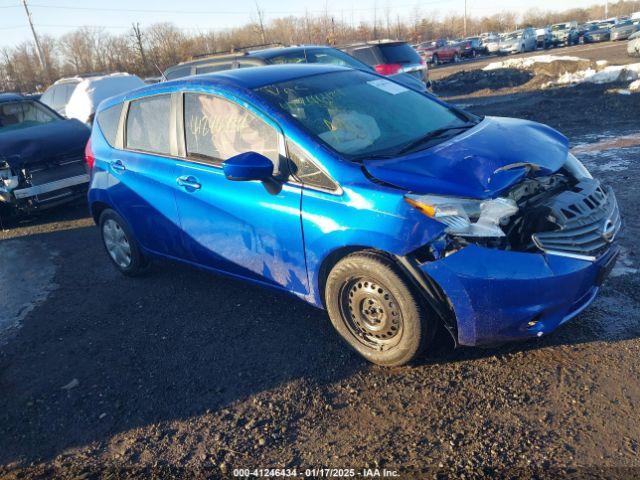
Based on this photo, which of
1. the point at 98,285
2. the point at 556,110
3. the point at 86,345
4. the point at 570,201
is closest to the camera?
the point at 570,201

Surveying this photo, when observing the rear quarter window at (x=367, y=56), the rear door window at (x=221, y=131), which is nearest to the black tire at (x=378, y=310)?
the rear door window at (x=221, y=131)

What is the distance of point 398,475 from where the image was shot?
2545mm

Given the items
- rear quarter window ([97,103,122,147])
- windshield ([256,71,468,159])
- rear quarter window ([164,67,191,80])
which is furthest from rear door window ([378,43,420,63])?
windshield ([256,71,468,159])

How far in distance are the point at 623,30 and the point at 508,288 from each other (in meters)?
40.8

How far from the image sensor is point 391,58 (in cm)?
1260

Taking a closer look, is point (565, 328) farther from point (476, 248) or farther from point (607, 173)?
point (607, 173)

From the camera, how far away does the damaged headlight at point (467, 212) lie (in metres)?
2.96

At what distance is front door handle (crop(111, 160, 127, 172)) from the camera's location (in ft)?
16.1

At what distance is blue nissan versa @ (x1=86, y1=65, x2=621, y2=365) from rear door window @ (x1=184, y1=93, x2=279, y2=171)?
1 centimetres

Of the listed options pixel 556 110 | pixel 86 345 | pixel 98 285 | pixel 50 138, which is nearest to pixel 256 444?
pixel 86 345

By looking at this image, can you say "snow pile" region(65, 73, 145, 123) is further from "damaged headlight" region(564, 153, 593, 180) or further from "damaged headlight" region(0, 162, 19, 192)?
"damaged headlight" region(564, 153, 593, 180)

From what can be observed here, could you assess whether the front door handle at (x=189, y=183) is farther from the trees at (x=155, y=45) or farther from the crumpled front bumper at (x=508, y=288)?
the trees at (x=155, y=45)

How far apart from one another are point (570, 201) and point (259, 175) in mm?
1901

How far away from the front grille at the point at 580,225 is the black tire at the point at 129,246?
3.66m
